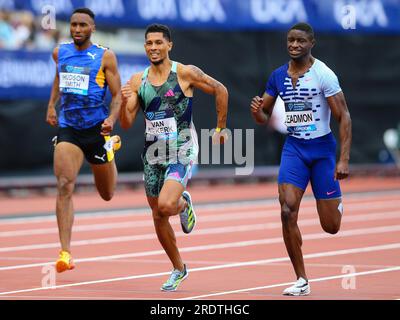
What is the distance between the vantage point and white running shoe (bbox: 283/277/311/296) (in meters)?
9.94

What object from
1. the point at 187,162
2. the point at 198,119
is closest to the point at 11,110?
the point at 198,119

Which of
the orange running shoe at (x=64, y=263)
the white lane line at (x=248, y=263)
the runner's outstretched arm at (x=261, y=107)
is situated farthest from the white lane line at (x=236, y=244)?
the runner's outstretched arm at (x=261, y=107)

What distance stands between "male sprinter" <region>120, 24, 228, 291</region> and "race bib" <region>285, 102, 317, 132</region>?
61 centimetres

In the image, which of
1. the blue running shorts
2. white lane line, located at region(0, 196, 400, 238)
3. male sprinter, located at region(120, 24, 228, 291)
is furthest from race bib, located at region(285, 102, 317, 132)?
white lane line, located at region(0, 196, 400, 238)

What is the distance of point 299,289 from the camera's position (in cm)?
995

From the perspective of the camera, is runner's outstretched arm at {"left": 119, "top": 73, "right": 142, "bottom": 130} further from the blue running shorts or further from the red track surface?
the red track surface

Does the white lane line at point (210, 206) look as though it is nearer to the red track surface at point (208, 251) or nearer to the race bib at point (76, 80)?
the red track surface at point (208, 251)

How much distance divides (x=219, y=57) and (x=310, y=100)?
1419cm

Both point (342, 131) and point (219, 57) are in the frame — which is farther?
point (219, 57)

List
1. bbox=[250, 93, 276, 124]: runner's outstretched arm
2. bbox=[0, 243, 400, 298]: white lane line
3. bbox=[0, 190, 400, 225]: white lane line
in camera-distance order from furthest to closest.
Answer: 1. bbox=[0, 190, 400, 225]: white lane line
2. bbox=[0, 243, 400, 298]: white lane line
3. bbox=[250, 93, 276, 124]: runner's outstretched arm

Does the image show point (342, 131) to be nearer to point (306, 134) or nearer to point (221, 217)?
point (306, 134)

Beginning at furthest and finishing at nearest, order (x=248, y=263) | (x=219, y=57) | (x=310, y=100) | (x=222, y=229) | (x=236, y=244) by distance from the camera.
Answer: (x=219, y=57)
(x=222, y=229)
(x=236, y=244)
(x=248, y=263)
(x=310, y=100)

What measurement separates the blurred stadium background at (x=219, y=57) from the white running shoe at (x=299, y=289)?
33.1 ft

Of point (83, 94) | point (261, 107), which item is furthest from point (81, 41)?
point (261, 107)
